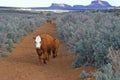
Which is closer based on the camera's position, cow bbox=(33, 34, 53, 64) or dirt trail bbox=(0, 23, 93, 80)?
dirt trail bbox=(0, 23, 93, 80)

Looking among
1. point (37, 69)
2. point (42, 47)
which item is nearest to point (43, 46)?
point (42, 47)

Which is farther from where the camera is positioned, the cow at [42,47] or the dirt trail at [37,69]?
the cow at [42,47]

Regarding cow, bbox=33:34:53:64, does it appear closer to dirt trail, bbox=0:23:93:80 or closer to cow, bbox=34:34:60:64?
cow, bbox=34:34:60:64

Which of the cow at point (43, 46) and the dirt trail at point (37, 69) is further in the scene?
the cow at point (43, 46)

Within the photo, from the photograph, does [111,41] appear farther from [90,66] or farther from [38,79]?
[38,79]

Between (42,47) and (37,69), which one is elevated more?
(42,47)

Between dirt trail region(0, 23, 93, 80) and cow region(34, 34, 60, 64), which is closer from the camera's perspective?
dirt trail region(0, 23, 93, 80)

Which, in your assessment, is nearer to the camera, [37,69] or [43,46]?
[37,69]

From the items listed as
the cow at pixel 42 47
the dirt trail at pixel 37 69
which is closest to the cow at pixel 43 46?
the cow at pixel 42 47

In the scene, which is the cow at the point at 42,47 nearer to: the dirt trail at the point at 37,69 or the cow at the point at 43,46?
the cow at the point at 43,46

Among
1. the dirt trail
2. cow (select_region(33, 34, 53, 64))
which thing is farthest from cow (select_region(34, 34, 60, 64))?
the dirt trail

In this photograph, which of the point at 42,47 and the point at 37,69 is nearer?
the point at 37,69

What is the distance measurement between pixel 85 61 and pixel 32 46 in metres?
8.92

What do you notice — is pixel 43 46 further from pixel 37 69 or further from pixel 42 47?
pixel 37 69
